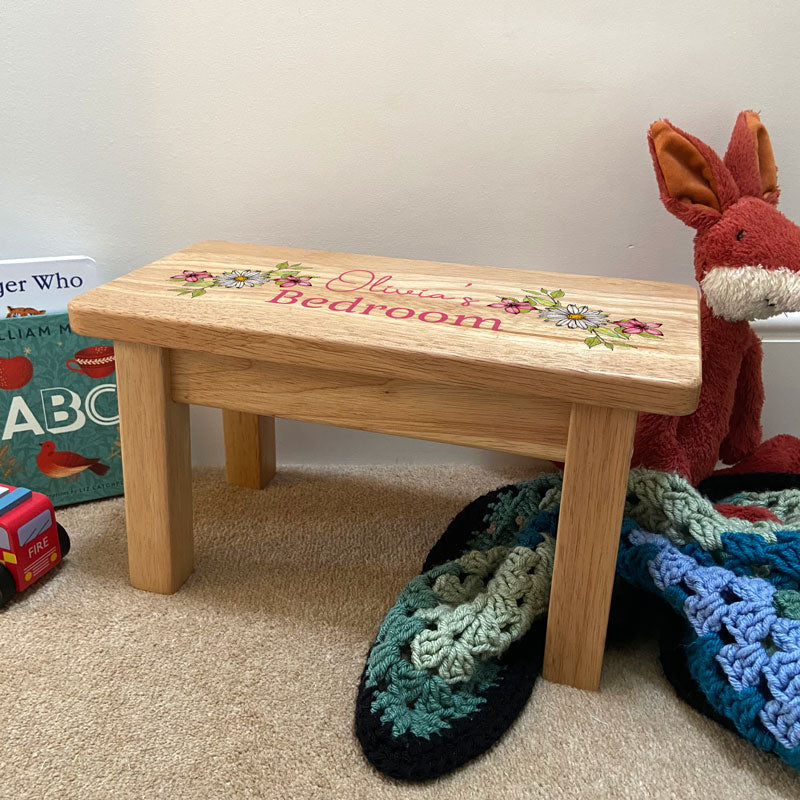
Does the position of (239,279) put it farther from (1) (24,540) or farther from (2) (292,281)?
(1) (24,540)

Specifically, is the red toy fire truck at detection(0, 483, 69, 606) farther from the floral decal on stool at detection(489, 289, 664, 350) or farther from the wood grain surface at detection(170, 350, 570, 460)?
the floral decal on stool at detection(489, 289, 664, 350)

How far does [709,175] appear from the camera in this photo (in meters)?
0.85

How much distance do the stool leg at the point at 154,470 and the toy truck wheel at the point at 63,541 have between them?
96 mm

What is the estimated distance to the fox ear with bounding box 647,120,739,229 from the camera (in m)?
0.85

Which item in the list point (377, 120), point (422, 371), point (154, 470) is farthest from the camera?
point (377, 120)

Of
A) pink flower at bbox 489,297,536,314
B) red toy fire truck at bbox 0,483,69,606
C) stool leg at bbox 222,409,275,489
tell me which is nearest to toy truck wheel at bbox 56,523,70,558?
red toy fire truck at bbox 0,483,69,606

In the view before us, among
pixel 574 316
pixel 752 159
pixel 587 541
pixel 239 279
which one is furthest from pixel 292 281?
pixel 752 159

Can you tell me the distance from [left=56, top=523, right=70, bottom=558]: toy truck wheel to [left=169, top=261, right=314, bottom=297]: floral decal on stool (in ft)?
0.98

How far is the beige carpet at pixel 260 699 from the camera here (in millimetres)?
649

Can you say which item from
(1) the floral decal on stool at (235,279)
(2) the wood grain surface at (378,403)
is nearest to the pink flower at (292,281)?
(1) the floral decal on stool at (235,279)

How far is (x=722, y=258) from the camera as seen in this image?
85 centimetres

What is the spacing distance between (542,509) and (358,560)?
0.21 m

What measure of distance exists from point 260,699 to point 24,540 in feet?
0.99

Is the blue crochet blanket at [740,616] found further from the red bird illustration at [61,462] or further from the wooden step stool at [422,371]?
the red bird illustration at [61,462]
